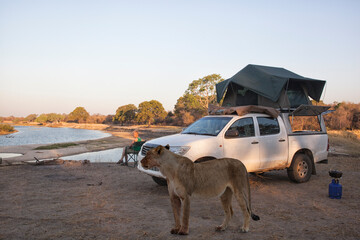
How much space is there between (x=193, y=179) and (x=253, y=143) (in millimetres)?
3707

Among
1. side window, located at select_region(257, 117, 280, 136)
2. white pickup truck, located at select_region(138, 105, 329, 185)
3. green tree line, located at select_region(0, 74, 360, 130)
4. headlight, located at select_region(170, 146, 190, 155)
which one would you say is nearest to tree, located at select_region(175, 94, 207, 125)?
green tree line, located at select_region(0, 74, 360, 130)

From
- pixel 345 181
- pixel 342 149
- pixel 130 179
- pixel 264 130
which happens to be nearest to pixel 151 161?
pixel 264 130

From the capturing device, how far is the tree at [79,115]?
133 m

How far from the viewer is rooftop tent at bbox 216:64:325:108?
8.63 meters

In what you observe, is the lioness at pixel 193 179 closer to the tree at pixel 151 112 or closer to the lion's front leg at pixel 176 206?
the lion's front leg at pixel 176 206

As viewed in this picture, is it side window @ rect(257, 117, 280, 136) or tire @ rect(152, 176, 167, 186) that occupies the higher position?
side window @ rect(257, 117, 280, 136)

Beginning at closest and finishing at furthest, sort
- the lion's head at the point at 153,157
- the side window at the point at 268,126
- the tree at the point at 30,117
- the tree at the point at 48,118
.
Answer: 1. the lion's head at the point at 153,157
2. the side window at the point at 268,126
3. the tree at the point at 48,118
4. the tree at the point at 30,117

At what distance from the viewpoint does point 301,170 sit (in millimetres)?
8414

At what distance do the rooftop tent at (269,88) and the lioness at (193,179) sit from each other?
15.4 ft

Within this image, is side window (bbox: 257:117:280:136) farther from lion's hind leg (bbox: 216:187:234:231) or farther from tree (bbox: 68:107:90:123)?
tree (bbox: 68:107:90:123)

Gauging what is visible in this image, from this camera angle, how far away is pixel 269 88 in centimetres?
863

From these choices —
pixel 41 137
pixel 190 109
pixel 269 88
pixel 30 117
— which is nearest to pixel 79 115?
pixel 30 117

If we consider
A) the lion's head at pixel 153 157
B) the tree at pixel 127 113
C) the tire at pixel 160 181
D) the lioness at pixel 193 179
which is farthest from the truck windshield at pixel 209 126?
the tree at pixel 127 113

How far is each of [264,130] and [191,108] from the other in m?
55.8
